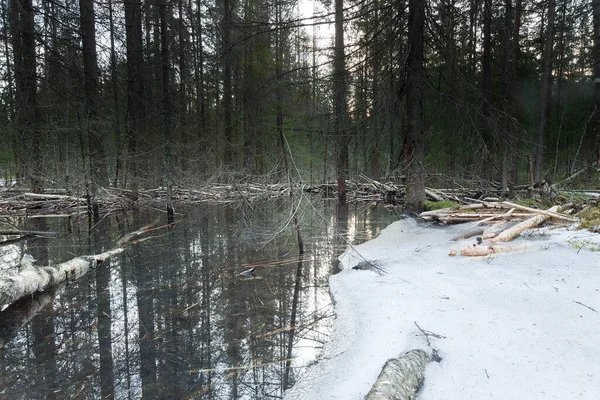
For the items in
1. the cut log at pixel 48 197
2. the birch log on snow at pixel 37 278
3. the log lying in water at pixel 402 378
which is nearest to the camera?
the log lying in water at pixel 402 378

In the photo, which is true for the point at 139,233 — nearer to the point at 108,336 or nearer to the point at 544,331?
the point at 108,336

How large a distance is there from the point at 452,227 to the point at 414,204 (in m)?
2.05

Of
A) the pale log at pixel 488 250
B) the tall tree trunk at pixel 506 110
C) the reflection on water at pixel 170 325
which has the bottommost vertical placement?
the reflection on water at pixel 170 325

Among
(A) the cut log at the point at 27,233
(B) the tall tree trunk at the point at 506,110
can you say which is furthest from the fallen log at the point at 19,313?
(B) the tall tree trunk at the point at 506,110

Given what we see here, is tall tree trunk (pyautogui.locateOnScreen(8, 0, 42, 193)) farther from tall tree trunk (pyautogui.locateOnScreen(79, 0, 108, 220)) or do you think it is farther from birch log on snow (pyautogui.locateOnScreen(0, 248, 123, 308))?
birch log on snow (pyautogui.locateOnScreen(0, 248, 123, 308))

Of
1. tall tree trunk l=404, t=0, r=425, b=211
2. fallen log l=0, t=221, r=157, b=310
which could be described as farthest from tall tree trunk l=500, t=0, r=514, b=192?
fallen log l=0, t=221, r=157, b=310

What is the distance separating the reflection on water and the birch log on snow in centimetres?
14

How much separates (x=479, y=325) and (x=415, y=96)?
22.4 feet

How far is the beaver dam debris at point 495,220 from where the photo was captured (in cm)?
512

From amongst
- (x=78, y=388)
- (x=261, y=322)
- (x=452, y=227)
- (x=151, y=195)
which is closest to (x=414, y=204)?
(x=452, y=227)

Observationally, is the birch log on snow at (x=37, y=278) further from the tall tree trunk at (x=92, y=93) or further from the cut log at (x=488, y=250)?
the cut log at (x=488, y=250)

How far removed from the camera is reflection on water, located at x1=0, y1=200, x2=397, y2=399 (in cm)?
275

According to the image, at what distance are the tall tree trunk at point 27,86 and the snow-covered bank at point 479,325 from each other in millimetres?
9038

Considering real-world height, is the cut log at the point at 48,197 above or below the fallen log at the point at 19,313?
above
